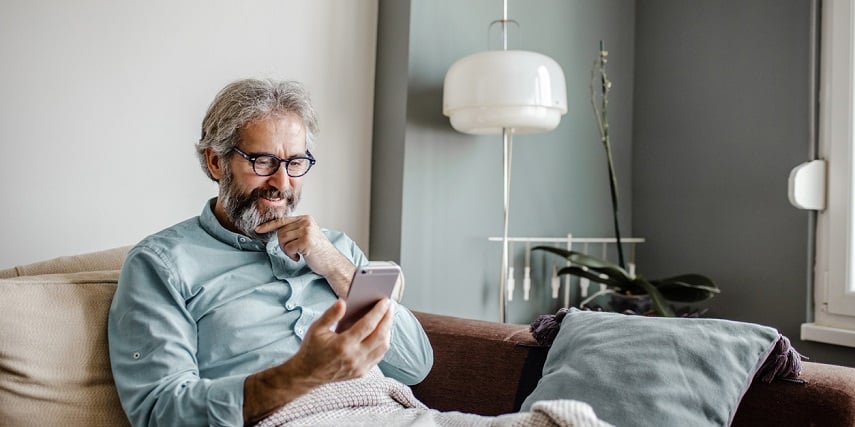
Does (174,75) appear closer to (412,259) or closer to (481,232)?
(412,259)

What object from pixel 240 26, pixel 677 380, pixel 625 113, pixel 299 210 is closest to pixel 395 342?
pixel 677 380

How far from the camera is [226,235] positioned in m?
1.37

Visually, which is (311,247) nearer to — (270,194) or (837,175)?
(270,194)

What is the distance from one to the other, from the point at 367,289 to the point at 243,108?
529 millimetres

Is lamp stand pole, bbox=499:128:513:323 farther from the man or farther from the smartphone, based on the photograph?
the smartphone

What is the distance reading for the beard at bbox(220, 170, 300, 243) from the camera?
4.44ft

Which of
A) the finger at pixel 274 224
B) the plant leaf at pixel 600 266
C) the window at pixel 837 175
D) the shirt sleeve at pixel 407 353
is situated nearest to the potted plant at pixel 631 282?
the plant leaf at pixel 600 266

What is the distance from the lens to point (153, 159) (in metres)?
1.74

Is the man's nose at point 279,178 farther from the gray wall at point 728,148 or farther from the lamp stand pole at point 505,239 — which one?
the gray wall at point 728,148

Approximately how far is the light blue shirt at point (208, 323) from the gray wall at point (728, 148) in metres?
1.51

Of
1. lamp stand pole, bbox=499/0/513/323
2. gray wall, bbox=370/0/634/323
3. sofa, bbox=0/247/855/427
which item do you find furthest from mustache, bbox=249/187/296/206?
lamp stand pole, bbox=499/0/513/323

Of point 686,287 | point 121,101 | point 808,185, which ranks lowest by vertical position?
point 686,287

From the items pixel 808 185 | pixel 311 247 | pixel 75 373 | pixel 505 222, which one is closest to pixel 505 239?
pixel 505 222

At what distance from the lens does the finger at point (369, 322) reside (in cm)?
100
